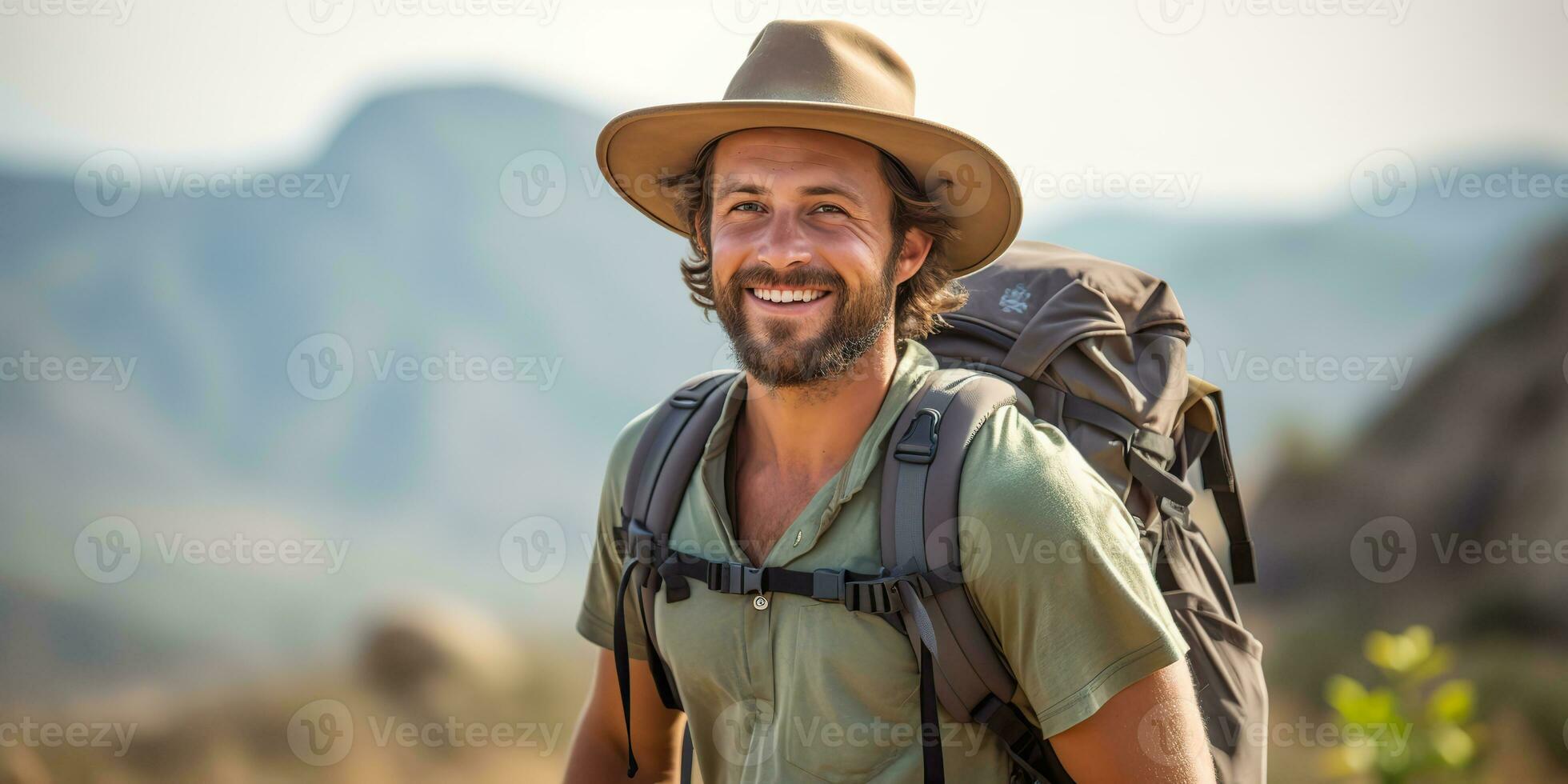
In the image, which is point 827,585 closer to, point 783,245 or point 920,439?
point 920,439

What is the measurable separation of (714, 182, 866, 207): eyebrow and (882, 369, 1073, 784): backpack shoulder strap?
538 mm

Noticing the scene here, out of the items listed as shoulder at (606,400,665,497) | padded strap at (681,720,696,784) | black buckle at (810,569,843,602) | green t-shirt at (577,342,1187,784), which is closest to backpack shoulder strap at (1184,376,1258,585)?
green t-shirt at (577,342,1187,784)

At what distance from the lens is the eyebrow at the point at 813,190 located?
82.6 inches

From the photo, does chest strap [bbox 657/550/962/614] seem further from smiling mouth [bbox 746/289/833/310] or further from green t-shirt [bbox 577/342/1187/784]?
smiling mouth [bbox 746/289/833/310]

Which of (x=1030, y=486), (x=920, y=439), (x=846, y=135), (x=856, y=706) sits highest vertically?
(x=846, y=135)

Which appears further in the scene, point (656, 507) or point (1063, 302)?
point (1063, 302)

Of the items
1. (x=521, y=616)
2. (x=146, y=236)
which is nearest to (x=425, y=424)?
(x=521, y=616)

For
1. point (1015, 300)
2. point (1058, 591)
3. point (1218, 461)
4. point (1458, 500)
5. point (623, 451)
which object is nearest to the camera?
point (1058, 591)

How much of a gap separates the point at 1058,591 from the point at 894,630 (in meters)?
0.31

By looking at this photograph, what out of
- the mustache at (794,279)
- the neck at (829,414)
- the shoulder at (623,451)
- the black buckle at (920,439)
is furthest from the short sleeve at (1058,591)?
the shoulder at (623,451)

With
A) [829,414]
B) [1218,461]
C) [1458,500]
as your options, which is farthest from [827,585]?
[1458,500]

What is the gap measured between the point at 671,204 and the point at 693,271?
9.3 inches

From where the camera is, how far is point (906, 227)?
2.31m

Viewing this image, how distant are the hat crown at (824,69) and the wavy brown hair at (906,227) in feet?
0.53
